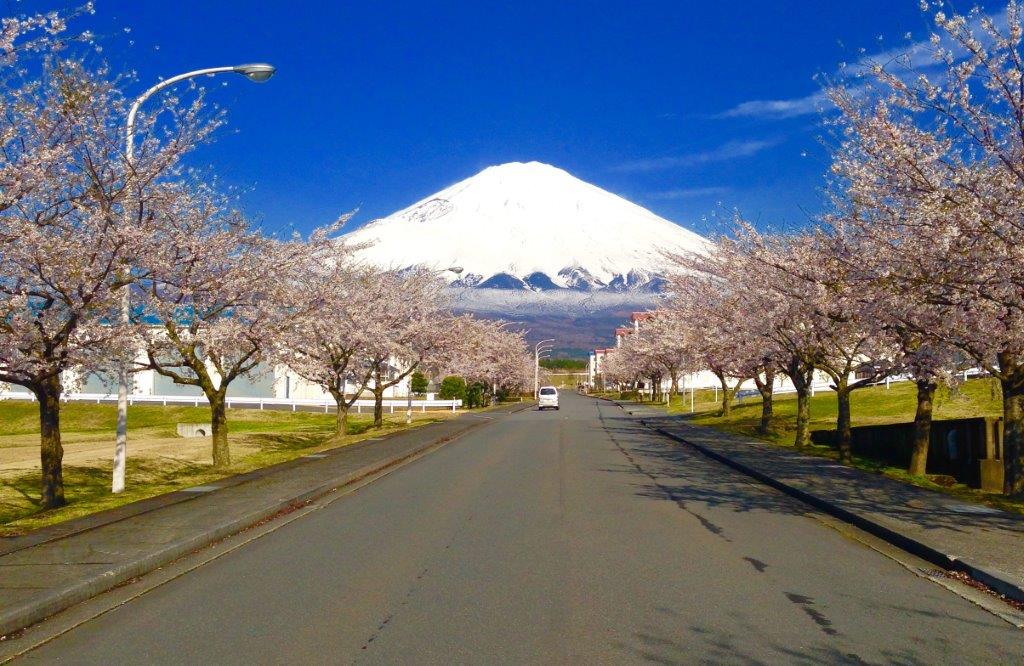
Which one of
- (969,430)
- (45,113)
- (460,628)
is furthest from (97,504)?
(969,430)

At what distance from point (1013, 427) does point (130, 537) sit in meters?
13.5

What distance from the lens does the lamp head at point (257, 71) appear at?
1600 centimetres

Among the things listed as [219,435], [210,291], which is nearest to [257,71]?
[210,291]

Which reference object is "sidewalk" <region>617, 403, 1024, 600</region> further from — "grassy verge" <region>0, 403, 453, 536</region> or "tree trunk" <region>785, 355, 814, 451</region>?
"grassy verge" <region>0, 403, 453, 536</region>

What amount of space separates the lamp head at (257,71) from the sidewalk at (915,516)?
11341mm

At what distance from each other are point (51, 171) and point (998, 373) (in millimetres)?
15230

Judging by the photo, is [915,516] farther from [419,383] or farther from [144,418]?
[419,383]

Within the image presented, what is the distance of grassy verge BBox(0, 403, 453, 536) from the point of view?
16.5m

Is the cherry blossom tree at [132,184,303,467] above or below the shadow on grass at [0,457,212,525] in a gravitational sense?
above

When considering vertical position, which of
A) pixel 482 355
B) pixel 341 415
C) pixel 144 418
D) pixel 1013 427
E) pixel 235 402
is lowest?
pixel 144 418

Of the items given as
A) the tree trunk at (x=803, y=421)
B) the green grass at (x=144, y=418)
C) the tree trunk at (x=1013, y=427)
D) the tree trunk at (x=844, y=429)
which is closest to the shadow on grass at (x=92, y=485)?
the tree trunk at (x=1013, y=427)

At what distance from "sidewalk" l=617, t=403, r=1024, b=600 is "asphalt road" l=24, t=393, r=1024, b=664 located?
543 millimetres

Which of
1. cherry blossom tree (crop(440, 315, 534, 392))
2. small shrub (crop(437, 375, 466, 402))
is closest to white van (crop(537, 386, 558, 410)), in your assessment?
cherry blossom tree (crop(440, 315, 534, 392))

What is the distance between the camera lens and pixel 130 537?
10227 millimetres
